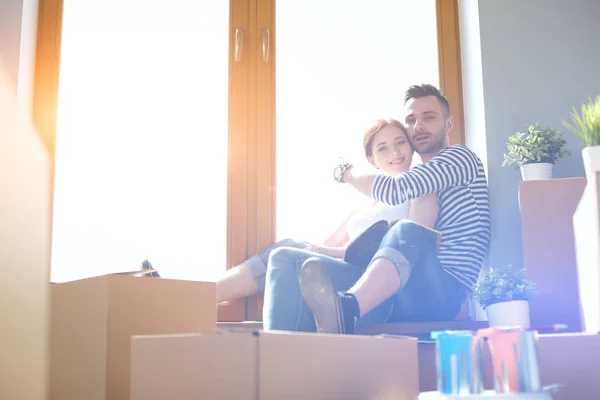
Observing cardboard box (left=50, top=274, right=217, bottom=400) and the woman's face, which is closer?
cardboard box (left=50, top=274, right=217, bottom=400)

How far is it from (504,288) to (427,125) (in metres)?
0.63

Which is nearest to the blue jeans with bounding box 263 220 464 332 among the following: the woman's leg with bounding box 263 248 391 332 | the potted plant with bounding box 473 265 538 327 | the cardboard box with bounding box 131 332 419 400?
the woman's leg with bounding box 263 248 391 332

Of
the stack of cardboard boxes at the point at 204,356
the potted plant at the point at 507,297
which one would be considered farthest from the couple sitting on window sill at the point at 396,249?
the stack of cardboard boxes at the point at 204,356

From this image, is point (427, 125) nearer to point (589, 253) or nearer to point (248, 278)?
point (248, 278)

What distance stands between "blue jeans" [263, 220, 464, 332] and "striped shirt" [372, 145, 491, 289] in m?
0.09

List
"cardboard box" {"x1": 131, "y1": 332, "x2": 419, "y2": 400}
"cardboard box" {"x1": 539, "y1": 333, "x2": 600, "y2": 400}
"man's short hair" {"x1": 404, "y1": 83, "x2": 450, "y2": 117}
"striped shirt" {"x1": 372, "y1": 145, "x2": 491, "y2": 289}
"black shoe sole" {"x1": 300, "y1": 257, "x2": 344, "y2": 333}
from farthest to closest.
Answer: "man's short hair" {"x1": 404, "y1": 83, "x2": 450, "y2": 117}, "striped shirt" {"x1": 372, "y1": 145, "x2": 491, "y2": 289}, "black shoe sole" {"x1": 300, "y1": 257, "x2": 344, "y2": 333}, "cardboard box" {"x1": 539, "y1": 333, "x2": 600, "y2": 400}, "cardboard box" {"x1": 131, "y1": 332, "x2": 419, "y2": 400}

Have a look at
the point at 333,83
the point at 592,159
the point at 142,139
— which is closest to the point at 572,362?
the point at 592,159

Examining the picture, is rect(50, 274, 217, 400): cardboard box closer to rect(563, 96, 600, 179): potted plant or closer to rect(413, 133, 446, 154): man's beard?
rect(563, 96, 600, 179): potted plant

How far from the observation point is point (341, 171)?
2375 millimetres

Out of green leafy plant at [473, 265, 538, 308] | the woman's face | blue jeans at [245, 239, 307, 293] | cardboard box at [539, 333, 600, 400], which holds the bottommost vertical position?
cardboard box at [539, 333, 600, 400]

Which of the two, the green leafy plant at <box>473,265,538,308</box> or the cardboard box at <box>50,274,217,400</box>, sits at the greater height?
the green leafy plant at <box>473,265,538,308</box>

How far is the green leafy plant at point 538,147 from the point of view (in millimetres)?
2197

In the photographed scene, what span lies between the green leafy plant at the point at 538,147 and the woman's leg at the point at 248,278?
0.71m

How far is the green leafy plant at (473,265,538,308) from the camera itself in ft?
6.46
